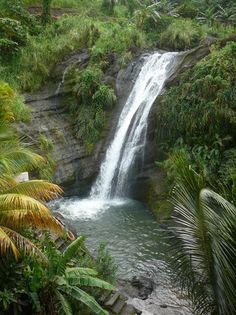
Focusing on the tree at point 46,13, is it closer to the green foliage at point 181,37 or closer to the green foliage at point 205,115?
the green foliage at point 181,37

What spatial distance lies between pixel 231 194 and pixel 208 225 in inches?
18.5

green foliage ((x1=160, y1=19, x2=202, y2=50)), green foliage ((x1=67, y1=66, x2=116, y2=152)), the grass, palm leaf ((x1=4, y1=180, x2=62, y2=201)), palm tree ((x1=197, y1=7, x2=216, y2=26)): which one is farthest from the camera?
palm tree ((x1=197, y1=7, x2=216, y2=26))

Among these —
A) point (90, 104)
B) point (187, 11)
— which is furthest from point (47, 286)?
point (187, 11)

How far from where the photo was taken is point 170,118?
15.1 m

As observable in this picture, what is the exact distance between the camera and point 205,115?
13977mm

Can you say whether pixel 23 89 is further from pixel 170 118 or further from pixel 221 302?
pixel 221 302

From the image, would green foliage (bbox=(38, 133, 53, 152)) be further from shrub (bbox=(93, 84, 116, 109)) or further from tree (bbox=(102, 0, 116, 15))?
tree (bbox=(102, 0, 116, 15))

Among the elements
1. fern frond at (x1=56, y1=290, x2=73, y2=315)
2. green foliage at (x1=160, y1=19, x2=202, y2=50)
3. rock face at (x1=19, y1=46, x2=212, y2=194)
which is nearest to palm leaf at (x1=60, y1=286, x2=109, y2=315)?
fern frond at (x1=56, y1=290, x2=73, y2=315)

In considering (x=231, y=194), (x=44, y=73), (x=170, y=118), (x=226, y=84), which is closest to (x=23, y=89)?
(x=44, y=73)

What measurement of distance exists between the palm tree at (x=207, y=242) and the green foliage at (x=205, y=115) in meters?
8.14

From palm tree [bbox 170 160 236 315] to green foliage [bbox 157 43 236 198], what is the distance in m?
8.14

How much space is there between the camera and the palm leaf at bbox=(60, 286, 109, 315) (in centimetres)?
653

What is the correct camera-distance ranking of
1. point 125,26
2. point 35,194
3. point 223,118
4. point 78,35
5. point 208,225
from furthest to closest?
1. point 125,26
2. point 78,35
3. point 223,118
4. point 35,194
5. point 208,225

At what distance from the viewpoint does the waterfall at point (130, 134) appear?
15977 mm
